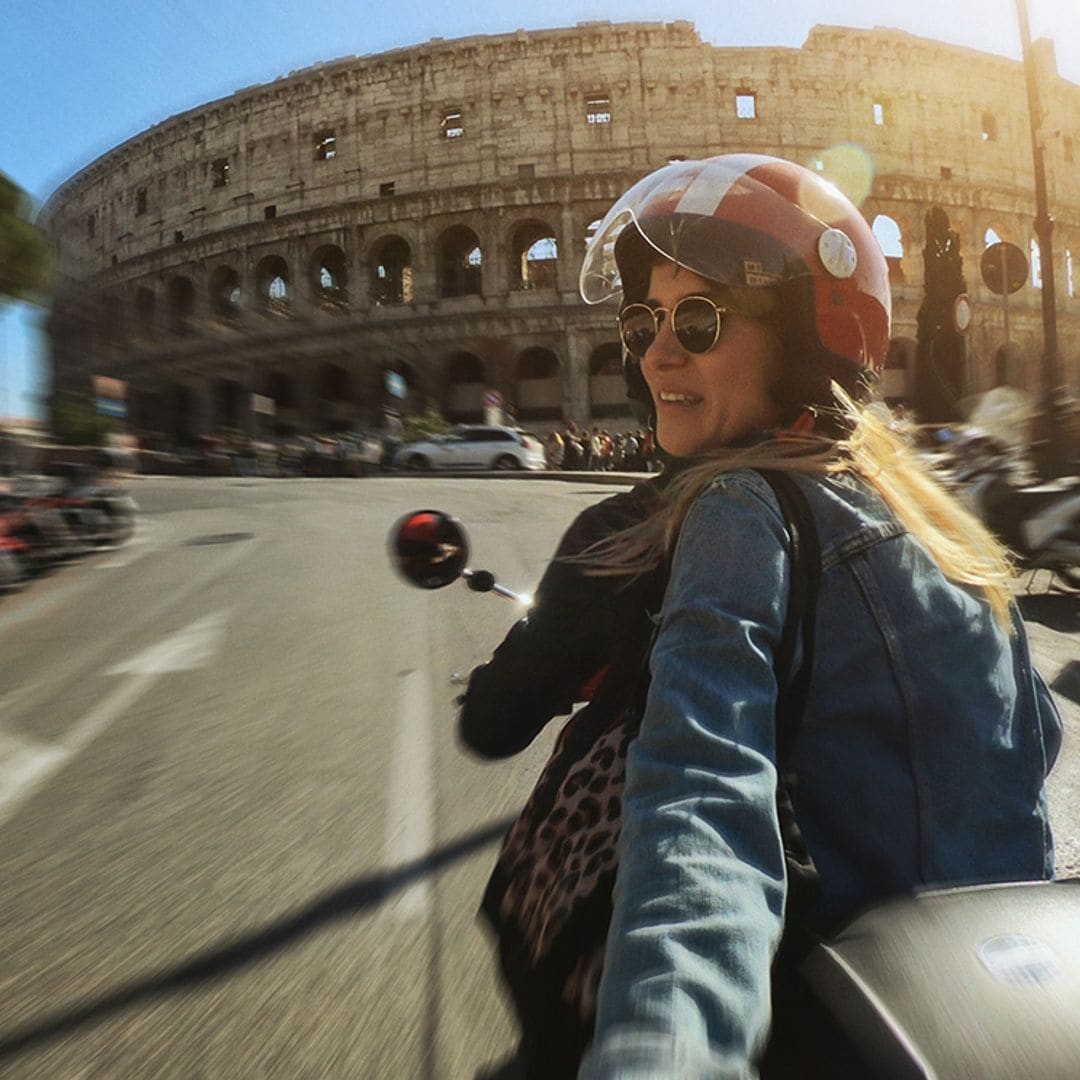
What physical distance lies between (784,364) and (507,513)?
1202 cm

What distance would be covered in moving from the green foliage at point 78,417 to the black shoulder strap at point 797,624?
17149 mm

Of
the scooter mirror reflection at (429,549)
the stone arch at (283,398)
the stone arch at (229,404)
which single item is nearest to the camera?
the scooter mirror reflection at (429,549)

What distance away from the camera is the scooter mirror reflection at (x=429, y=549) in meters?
1.87

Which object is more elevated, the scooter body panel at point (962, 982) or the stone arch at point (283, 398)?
the stone arch at point (283, 398)

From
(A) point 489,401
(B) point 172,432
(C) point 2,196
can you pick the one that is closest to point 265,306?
(B) point 172,432

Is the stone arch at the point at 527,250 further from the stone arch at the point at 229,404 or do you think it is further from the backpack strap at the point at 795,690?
the backpack strap at the point at 795,690

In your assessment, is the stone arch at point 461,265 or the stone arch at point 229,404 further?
the stone arch at point 229,404

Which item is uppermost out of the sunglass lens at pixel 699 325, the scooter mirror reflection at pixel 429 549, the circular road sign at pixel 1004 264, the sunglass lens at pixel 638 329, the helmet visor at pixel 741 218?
the circular road sign at pixel 1004 264

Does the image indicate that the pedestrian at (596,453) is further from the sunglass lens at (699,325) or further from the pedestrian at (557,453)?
the sunglass lens at (699,325)

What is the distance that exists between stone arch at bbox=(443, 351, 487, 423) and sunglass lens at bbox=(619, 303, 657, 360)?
4098 centimetres

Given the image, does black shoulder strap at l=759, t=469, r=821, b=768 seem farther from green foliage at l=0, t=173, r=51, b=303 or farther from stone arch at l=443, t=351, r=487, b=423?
stone arch at l=443, t=351, r=487, b=423

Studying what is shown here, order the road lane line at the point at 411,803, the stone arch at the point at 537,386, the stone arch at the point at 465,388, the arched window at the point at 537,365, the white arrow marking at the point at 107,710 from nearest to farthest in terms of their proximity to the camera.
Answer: the road lane line at the point at 411,803 → the white arrow marking at the point at 107,710 → the stone arch at the point at 537,386 → the arched window at the point at 537,365 → the stone arch at the point at 465,388

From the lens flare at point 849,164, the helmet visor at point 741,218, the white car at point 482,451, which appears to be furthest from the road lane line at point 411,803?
the lens flare at point 849,164

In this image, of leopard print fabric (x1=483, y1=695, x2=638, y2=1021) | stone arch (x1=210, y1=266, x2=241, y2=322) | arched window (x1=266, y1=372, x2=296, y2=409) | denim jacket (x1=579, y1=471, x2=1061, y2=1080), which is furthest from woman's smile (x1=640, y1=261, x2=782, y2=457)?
stone arch (x1=210, y1=266, x2=241, y2=322)
